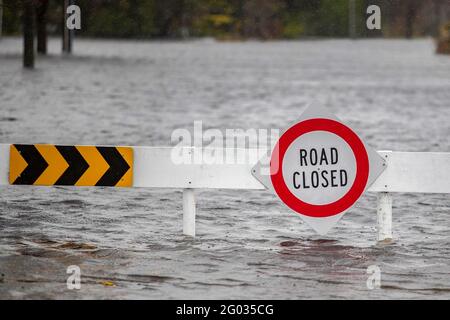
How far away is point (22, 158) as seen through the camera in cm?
1055

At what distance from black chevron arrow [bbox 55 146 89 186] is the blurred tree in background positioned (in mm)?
27835

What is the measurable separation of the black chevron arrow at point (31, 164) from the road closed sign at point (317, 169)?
1.81m

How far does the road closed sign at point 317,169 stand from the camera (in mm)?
10312

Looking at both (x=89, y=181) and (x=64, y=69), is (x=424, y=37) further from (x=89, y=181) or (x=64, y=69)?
(x=89, y=181)

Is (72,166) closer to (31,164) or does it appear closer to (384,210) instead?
(31,164)

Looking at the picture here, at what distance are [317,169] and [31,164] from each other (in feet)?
7.84

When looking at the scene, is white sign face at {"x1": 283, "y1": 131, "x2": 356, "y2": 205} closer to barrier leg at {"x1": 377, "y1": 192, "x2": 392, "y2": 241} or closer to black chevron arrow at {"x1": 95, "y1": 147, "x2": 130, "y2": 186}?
barrier leg at {"x1": 377, "y1": 192, "x2": 392, "y2": 241}

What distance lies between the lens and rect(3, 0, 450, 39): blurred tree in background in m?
55.5

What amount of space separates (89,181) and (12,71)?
2975 cm

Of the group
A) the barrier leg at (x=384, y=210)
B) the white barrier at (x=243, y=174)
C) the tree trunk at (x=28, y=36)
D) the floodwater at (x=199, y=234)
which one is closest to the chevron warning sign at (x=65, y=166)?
the white barrier at (x=243, y=174)

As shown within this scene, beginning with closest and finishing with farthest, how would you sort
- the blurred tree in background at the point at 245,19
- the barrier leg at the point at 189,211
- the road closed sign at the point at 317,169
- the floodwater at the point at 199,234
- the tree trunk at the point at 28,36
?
the floodwater at the point at 199,234 → the road closed sign at the point at 317,169 → the barrier leg at the point at 189,211 → the tree trunk at the point at 28,36 → the blurred tree in background at the point at 245,19

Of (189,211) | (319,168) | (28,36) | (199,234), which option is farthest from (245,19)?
(319,168)

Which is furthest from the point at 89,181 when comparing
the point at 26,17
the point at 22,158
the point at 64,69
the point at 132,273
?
the point at 64,69

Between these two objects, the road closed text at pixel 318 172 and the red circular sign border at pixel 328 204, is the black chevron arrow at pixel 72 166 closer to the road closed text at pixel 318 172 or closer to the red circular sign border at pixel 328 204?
the red circular sign border at pixel 328 204
